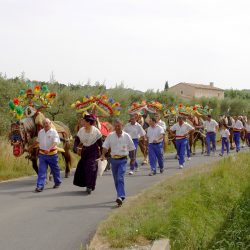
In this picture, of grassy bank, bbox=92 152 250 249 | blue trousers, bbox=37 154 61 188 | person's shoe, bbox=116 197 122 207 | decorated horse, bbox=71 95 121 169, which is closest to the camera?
grassy bank, bbox=92 152 250 249

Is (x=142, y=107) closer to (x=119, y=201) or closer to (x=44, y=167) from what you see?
(x=44, y=167)

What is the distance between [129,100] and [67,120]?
7.68m

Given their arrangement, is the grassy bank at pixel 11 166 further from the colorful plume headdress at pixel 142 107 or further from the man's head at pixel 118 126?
Result: the man's head at pixel 118 126

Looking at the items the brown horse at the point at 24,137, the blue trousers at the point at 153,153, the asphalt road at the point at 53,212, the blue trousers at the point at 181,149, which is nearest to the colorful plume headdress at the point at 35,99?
the brown horse at the point at 24,137

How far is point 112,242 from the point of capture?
7270mm

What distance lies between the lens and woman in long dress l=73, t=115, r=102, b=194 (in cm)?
1182

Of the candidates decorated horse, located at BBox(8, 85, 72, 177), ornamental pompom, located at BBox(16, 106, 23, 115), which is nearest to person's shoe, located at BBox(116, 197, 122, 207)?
decorated horse, located at BBox(8, 85, 72, 177)

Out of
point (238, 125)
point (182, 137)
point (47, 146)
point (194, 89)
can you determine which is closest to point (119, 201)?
point (47, 146)

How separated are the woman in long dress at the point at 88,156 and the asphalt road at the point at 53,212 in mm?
277

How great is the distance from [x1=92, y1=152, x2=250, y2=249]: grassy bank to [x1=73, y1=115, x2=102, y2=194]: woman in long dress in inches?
55.8

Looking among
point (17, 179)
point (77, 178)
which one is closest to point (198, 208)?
point (77, 178)

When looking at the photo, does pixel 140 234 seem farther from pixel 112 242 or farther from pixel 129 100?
pixel 129 100

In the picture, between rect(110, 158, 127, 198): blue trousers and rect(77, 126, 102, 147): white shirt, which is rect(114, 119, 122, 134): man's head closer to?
rect(110, 158, 127, 198): blue trousers

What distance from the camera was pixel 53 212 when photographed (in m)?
9.73
